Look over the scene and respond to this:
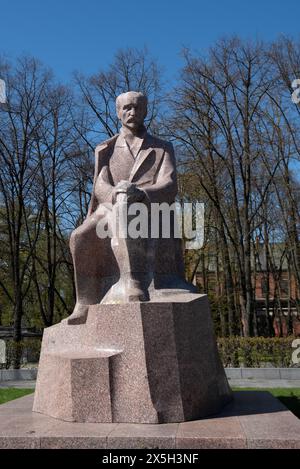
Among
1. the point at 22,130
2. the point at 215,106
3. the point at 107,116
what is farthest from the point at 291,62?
the point at 22,130

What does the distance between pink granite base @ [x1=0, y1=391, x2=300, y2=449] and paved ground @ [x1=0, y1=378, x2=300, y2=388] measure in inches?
Result: 300

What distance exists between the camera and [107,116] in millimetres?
22594

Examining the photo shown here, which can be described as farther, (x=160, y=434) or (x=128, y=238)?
(x=128, y=238)

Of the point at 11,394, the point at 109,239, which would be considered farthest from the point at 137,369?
the point at 11,394

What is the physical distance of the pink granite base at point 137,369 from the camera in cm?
484

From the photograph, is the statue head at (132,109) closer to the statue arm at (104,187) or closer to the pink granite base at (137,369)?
the statue arm at (104,187)

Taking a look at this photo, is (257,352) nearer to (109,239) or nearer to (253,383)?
(253,383)

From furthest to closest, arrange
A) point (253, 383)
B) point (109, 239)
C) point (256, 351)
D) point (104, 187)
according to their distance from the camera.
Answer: point (256, 351) < point (253, 383) < point (104, 187) < point (109, 239)

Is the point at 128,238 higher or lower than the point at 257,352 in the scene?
higher

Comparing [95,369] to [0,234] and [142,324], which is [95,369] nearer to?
[142,324]

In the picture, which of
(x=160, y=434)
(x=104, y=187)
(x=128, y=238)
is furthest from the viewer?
(x=104, y=187)

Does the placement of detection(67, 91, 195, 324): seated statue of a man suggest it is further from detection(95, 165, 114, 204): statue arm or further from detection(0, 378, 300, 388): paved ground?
detection(0, 378, 300, 388): paved ground

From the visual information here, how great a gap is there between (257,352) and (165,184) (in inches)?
427

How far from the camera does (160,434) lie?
4.26m
